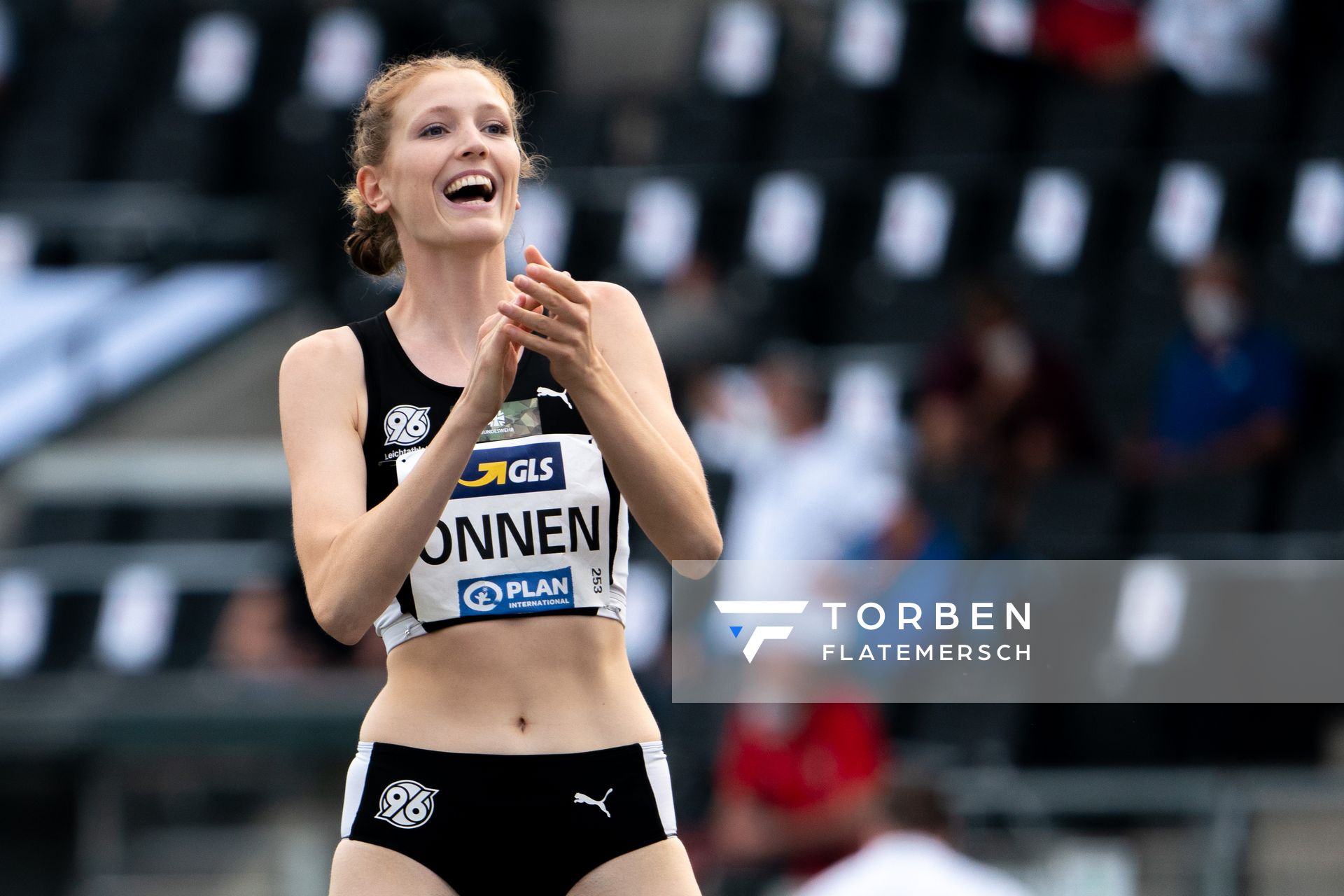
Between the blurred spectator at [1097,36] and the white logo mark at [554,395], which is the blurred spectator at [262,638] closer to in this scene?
the blurred spectator at [1097,36]

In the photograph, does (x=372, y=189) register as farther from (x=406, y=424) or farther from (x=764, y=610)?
(x=764, y=610)

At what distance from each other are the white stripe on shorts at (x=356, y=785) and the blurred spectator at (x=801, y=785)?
12.3 feet

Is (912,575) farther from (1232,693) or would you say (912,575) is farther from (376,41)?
(376,41)

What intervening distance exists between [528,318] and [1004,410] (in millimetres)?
6340

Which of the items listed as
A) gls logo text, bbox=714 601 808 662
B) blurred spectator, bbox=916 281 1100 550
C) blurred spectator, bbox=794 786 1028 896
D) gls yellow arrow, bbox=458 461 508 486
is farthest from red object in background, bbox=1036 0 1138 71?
gls yellow arrow, bbox=458 461 508 486

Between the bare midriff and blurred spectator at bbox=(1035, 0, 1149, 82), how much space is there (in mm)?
8444

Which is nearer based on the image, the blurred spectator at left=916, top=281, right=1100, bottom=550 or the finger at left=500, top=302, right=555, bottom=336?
the finger at left=500, top=302, right=555, bottom=336

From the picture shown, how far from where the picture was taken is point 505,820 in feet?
9.62

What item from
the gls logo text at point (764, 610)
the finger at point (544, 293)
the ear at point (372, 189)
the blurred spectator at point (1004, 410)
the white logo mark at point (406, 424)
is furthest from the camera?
the blurred spectator at point (1004, 410)

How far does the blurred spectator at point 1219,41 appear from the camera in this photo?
10.4 metres

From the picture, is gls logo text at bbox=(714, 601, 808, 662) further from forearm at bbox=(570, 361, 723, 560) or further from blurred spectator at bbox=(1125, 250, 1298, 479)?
forearm at bbox=(570, 361, 723, 560)

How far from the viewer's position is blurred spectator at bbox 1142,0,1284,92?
34.2ft

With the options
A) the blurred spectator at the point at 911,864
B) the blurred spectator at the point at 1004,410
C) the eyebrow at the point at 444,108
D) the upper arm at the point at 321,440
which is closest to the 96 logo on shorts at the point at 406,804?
the upper arm at the point at 321,440

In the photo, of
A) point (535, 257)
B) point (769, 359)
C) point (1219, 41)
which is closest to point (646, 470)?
point (535, 257)
